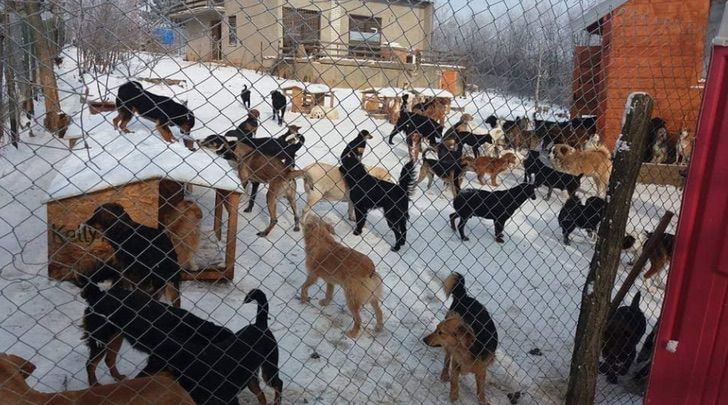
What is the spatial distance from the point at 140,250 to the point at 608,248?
2.88 metres

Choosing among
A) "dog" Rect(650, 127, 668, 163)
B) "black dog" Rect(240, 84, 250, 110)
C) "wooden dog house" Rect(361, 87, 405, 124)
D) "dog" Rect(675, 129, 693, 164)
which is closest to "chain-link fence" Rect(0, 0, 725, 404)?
"black dog" Rect(240, 84, 250, 110)

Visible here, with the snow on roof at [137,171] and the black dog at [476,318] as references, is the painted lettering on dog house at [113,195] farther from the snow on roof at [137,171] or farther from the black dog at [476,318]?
the black dog at [476,318]

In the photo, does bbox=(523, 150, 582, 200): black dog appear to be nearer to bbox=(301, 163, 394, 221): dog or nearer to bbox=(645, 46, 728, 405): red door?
bbox=(301, 163, 394, 221): dog

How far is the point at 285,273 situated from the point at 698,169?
3.62m

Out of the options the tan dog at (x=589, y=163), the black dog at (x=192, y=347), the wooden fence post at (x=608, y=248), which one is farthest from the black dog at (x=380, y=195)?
the tan dog at (x=589, y=163)

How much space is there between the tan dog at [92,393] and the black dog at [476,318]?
1.67 meters

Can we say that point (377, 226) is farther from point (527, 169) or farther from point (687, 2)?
point (687, 2)

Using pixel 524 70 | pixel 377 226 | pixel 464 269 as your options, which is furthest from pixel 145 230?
pixel 377 226

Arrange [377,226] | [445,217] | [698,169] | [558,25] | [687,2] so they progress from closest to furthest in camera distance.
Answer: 1. [698,169]
2. [558,25]
3. [377,226]
4. [445,217]
5. [687,2]

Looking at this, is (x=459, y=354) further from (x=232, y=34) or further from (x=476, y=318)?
(x=232, y=34)

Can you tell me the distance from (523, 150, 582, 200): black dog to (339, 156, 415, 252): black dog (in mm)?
2630

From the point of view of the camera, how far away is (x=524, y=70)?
3.21 metres

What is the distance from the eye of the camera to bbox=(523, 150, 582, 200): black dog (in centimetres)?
778

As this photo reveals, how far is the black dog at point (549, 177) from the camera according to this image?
778cm
